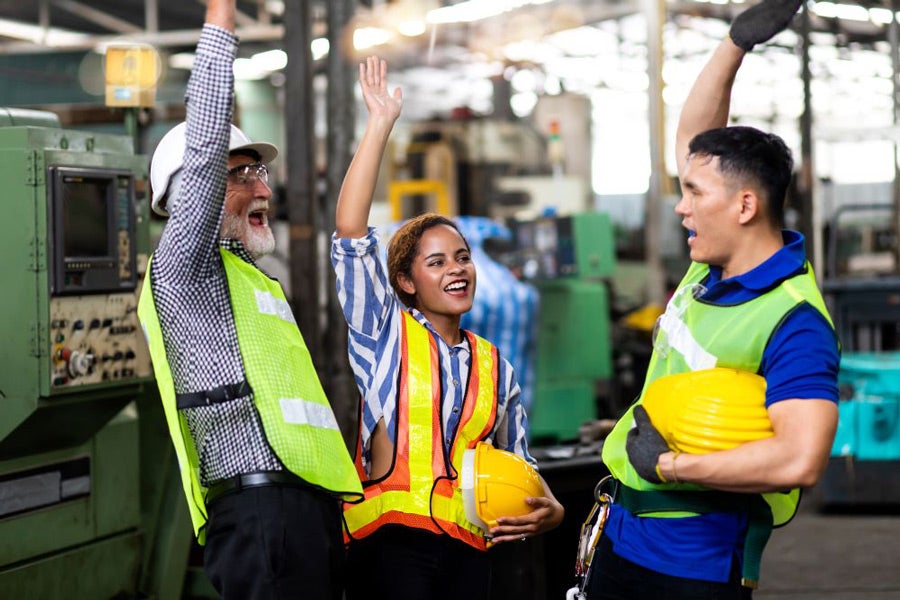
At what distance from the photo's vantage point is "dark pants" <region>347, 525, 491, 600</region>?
2.88 meters

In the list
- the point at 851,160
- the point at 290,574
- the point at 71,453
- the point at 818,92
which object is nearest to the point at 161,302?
the point at 290,574

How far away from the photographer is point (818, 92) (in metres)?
28.0

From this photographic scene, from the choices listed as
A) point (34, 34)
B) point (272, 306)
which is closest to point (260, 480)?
point (272, 306)

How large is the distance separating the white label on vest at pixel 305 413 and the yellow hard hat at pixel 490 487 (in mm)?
373

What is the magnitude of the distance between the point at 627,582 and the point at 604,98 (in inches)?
965

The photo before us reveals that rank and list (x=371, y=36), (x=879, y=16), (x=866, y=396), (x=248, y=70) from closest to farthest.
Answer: (x=866, y=396), (x=371, y=36), (x=248, y=70), (x=879, y=16)

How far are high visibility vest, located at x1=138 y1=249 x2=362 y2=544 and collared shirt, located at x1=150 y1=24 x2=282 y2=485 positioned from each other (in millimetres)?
22

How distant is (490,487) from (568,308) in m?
7.30

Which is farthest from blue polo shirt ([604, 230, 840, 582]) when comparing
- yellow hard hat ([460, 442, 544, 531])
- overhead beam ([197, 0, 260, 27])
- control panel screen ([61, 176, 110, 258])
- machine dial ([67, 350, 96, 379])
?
overhead beam ([197, 0, 260, 27])

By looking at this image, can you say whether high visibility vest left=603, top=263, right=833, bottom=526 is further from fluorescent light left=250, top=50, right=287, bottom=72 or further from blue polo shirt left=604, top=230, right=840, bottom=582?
fluorescent light left=250, top=50, right=287, bottom=72

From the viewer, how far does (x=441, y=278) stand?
3133 mm

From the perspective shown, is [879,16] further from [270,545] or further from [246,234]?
[270,545]

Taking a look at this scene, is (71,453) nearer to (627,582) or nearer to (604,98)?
(627,582)

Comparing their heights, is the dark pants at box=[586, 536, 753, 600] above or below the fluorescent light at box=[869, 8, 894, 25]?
below
